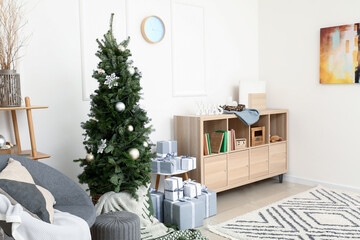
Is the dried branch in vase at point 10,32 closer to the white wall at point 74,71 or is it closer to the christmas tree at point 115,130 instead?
the white wall at point 74,71

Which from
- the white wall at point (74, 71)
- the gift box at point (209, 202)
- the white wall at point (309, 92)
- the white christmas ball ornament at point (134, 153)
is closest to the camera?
the white christmas ball ornament at point (134, 153)

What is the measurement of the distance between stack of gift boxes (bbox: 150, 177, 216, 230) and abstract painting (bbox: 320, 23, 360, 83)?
6.61 feet

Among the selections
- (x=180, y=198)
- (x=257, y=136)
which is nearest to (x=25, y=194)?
(x=180, y=198)

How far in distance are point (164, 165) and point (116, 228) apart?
1.04 meters

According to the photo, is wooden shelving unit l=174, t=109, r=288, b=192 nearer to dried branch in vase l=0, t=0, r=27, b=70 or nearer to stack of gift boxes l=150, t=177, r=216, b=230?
stack of gift boxes l=150, t=177, r=216, b=230

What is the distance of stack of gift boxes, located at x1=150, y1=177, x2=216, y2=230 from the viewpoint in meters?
2.94

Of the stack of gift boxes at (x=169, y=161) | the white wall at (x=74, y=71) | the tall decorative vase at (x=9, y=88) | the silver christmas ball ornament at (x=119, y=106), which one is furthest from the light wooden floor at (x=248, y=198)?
the tall decorative vase at (x=9, y=88)

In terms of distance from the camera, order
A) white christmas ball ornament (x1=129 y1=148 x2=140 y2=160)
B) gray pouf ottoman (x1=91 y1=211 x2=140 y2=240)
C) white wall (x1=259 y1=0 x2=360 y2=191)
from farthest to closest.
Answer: white wall (x1=259 y1=0 x2=360 y2=191) → white christmas ball ornament (x1=129 y1=148 x2=140 y2=160) → gray pouf ottoman (x1=91 y1=211 x2=140 y2=240)

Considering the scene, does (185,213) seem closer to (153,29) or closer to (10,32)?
(153,29)

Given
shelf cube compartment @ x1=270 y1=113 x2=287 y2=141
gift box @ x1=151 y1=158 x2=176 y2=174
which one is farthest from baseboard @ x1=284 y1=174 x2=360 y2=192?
gift box @ x1=151 y1=158 x2=176 y2=174

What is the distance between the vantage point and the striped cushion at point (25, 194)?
181 cm

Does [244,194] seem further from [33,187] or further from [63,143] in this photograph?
[33,187]

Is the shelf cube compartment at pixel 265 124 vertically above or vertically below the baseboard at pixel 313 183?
above

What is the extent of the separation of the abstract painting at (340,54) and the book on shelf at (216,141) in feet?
4.59
